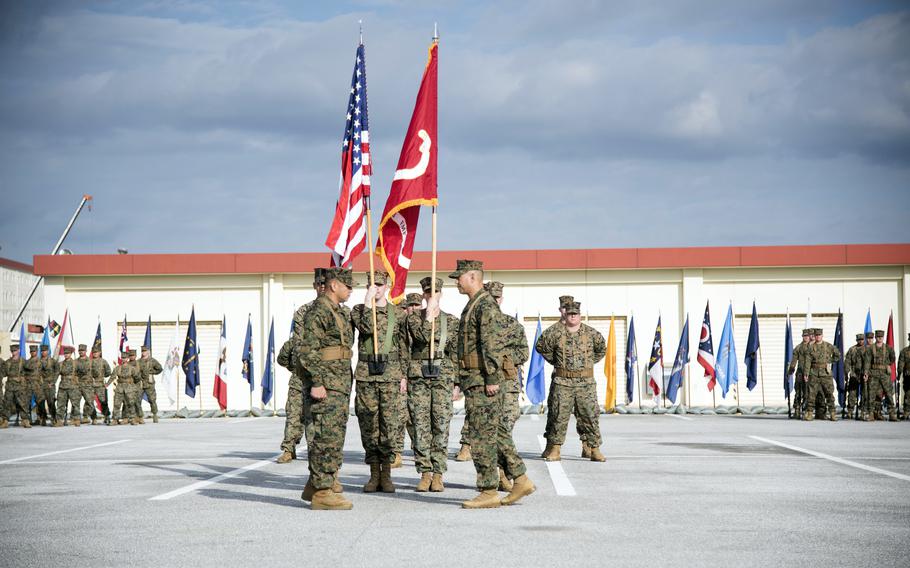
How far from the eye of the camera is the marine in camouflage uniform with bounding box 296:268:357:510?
8773 mm

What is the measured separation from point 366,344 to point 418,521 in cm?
241

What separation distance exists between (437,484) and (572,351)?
4006 mm

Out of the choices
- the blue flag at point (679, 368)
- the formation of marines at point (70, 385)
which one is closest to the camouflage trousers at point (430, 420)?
the formation of marines at point (70, 385)

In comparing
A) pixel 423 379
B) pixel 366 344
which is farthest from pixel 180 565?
pixel 423 379

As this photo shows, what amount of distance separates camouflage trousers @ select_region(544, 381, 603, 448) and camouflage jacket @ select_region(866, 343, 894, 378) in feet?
42.0

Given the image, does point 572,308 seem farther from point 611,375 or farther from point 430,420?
point 611,375

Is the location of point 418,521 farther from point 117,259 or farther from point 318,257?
point 117,259

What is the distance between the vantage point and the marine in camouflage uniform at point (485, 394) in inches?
346

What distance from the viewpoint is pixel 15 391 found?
2555 centimetres

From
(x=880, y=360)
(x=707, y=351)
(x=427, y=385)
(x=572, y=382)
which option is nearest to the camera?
(x=427, y=385)

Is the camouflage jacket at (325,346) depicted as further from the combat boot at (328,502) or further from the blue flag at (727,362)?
the blue flag at (727,362)

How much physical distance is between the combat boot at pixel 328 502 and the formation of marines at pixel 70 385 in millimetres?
18673

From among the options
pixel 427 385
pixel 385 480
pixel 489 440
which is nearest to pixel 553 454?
pixel 427 385

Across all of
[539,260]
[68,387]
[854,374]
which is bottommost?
[68,387]
